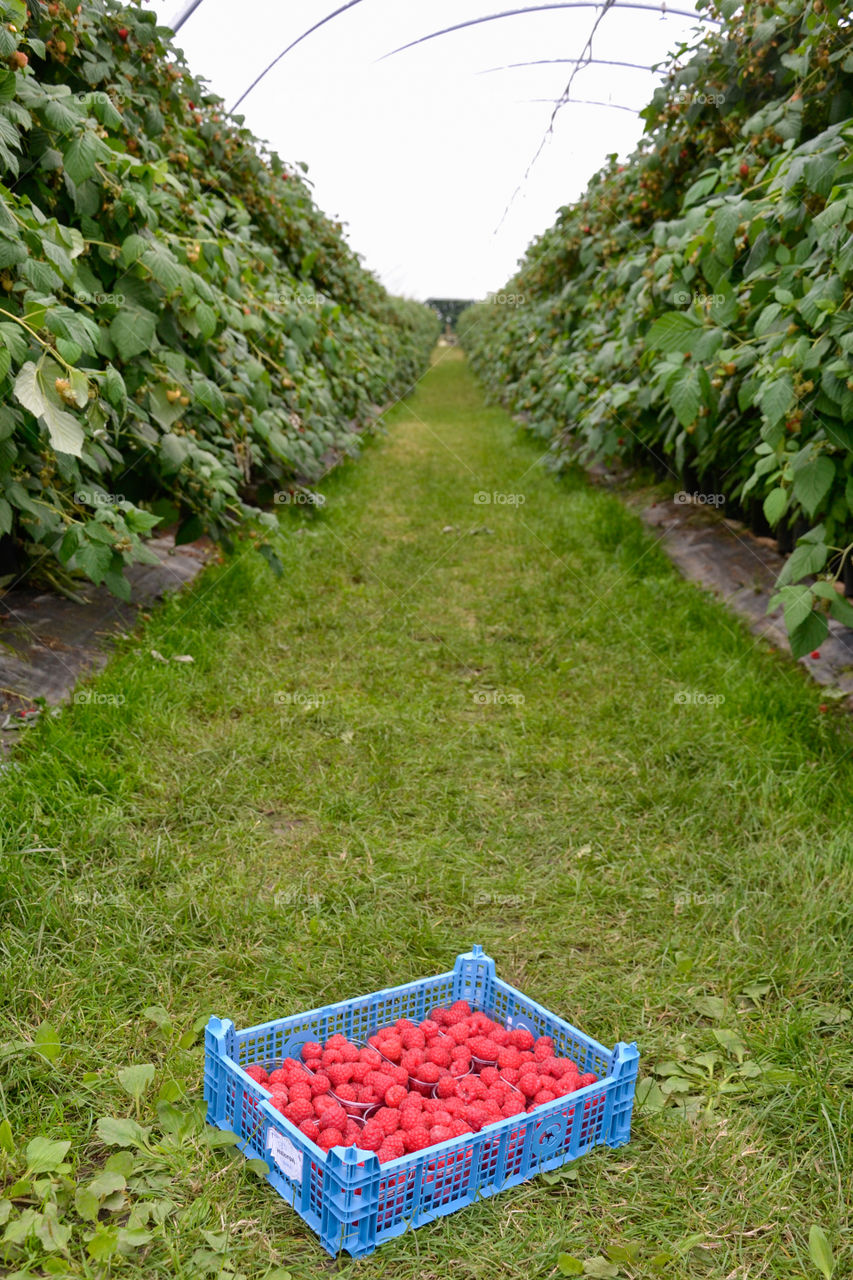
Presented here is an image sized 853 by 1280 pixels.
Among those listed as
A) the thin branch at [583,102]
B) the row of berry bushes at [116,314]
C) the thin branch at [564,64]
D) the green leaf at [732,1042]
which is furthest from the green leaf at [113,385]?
the thin branch at [583,102]

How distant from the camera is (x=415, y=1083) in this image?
177 centimetres

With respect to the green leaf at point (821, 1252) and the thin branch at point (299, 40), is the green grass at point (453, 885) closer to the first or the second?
the green leaf at point (821, 1252)

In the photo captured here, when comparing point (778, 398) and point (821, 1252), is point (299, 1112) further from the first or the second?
point (778, 398)

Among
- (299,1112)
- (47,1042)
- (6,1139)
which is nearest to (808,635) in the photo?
(299,1112)

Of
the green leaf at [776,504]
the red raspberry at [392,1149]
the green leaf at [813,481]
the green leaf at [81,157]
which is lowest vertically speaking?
the red raspberry at [392,1149]

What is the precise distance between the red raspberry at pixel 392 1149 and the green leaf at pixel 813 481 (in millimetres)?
2008

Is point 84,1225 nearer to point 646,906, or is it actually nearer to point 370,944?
point 370,944

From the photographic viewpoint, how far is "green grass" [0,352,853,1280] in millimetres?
1553

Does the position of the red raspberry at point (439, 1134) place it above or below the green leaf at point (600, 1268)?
above

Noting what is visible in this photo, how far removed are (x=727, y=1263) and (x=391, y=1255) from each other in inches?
19.9

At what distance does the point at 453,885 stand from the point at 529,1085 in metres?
0.77

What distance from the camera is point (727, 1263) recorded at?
1.48 m

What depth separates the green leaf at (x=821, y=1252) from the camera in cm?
145

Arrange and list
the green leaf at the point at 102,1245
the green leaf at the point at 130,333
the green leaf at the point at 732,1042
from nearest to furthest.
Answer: the green leaf at the point at 102,1245, the green leaf at the point at 732,1042, the green leaf at the point at 130,333
